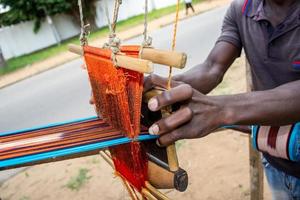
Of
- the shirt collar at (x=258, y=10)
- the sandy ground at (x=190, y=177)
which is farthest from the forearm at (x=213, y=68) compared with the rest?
the sandy ground at (x=190, y=177)

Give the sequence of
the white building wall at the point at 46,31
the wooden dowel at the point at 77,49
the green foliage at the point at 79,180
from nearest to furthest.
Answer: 1. the wooden dowel at the point at 77,49
2. the green foliage at the point at 79,180
3. the white building wall at the point at 46,31

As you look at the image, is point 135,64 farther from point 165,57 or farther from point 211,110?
point 211,110

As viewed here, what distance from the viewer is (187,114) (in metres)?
1.00

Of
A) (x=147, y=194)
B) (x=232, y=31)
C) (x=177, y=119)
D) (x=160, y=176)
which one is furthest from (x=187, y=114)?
(x=232, y=31)

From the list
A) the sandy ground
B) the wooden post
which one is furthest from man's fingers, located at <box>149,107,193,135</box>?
the sandy ground

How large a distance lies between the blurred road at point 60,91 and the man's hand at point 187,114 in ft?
12.4

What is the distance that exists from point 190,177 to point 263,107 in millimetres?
2508

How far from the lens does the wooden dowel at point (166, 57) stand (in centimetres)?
91

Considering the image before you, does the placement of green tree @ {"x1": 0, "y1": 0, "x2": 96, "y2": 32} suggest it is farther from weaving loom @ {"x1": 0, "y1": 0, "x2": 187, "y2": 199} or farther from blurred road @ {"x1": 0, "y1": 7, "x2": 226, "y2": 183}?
weaving loom @ {"x1": 0, "y1": 0, "x2": 187, "y2": 199}

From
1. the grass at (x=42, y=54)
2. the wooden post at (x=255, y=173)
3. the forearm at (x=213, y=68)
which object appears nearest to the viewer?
the forearm at (x=213, y=68)

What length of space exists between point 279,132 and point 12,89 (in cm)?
961

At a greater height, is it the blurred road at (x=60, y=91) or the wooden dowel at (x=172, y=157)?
the wooden dowel at (x=172, y=157)

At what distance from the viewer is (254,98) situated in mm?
1079

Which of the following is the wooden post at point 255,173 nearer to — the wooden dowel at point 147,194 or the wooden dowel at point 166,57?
the wooden dowel at point 147,194
